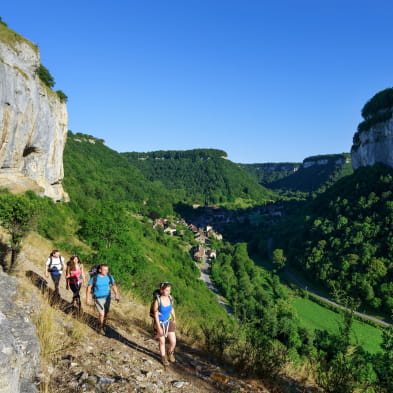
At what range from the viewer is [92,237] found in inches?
585

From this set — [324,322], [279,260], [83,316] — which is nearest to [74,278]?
[83,316]

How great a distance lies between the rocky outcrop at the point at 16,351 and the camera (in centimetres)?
213

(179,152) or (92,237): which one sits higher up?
(179,152)

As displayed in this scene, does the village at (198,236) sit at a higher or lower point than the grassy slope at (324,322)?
higher

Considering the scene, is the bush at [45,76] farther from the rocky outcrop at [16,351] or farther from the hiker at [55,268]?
the rocky outcrop at [16,351]

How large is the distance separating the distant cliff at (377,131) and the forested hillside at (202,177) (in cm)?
6414

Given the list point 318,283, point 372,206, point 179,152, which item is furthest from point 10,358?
point 179,152

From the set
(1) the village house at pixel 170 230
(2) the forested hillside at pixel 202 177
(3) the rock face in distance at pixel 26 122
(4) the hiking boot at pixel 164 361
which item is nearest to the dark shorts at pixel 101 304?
(4) the hiking boot at pixel 164 361

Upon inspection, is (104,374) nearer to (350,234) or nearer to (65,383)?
(65,383)

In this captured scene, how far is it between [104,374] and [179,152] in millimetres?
186909

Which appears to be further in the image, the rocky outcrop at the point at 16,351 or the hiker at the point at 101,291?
the hiker at the point at 101,291

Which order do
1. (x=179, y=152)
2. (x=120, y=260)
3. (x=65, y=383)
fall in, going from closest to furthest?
(x=65, y=383), (x=120, y=260), (x=179, y=152)

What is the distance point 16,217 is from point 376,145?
243ft

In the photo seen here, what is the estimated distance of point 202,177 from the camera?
15912cm
